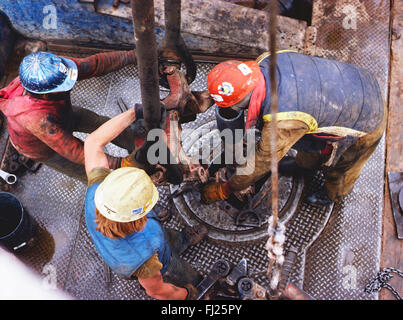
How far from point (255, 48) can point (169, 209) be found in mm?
1926

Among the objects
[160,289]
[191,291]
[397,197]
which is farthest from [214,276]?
[397,197]

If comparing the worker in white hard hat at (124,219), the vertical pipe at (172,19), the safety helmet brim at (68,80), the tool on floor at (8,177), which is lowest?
the tool on floor at (8,177)

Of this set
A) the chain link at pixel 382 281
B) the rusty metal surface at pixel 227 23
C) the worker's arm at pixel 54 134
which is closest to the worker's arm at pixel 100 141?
the worker's arm at pixel 54 134

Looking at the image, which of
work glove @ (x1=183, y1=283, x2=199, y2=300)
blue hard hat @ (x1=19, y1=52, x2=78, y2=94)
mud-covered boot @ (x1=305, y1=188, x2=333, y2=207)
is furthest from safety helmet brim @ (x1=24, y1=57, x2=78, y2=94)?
mud-covered boot @ (x1=305, y1=188, x2=333, y2=207)

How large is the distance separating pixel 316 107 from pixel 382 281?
70.9 inches

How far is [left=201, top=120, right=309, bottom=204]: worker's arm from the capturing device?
2570mm

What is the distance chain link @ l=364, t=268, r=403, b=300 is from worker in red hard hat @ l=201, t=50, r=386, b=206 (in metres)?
1.19

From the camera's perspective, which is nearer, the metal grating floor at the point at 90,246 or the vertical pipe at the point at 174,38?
the vertical pipe at the point at 174,38

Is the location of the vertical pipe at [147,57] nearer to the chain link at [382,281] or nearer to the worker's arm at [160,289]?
the worker's arm at [160,289]

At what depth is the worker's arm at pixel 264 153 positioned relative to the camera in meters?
2.57

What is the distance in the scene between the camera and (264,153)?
269cm

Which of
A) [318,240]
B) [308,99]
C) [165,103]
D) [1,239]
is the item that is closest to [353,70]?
[308,99]

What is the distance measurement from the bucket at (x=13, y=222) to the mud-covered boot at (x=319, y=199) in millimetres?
2700

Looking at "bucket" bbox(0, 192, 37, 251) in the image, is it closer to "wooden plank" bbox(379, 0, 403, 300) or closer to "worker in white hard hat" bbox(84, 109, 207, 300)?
"worker in white hard hat" bbox(84, 109, 207, 300)
